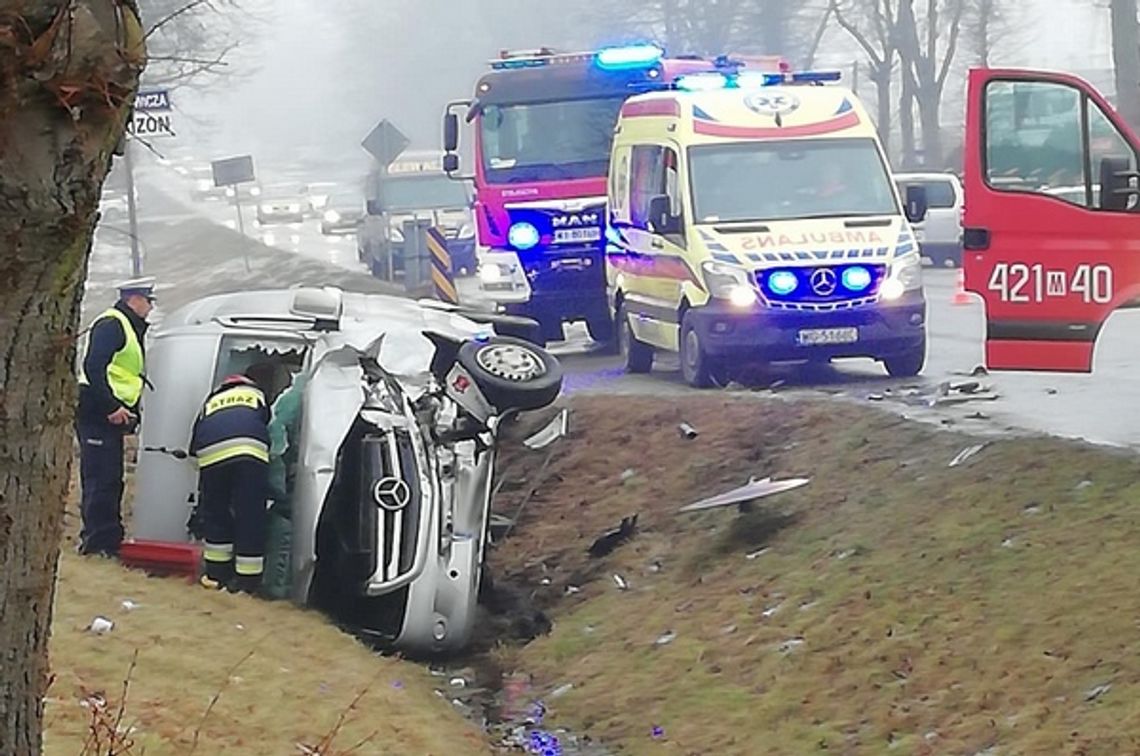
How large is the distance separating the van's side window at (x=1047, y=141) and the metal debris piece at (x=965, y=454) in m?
1.46

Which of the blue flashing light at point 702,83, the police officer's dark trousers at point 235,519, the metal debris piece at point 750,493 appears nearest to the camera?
the police officer's dark trousers at point 235,519

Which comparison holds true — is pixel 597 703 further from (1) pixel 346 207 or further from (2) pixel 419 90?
(2) pixel 419 90

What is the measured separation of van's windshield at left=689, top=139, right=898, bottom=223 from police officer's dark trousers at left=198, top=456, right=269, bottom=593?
6.92 metres

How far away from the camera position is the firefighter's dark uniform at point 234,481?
29.5 ft

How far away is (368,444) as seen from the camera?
907cm

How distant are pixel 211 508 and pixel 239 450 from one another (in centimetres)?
36

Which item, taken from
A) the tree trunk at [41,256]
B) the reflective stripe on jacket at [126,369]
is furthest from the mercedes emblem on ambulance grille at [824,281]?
the tree trunk at [41,256]

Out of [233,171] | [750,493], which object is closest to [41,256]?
[750,493]

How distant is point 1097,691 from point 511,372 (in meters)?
4.07

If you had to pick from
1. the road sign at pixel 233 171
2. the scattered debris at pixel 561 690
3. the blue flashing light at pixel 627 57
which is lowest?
the scattered debris at pixel 561 690

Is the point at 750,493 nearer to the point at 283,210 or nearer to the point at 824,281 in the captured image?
the point at 824,281

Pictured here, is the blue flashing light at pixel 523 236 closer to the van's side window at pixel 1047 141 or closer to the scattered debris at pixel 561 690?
the van's side window at pixel 1047 141

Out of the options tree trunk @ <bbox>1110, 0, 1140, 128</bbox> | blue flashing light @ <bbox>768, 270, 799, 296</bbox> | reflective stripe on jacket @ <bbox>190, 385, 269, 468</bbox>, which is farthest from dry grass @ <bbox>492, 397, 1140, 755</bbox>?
tree trunk @ <bbox>1110, 0, 1140, 128</bbox>

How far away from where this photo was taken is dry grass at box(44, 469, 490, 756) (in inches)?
259
